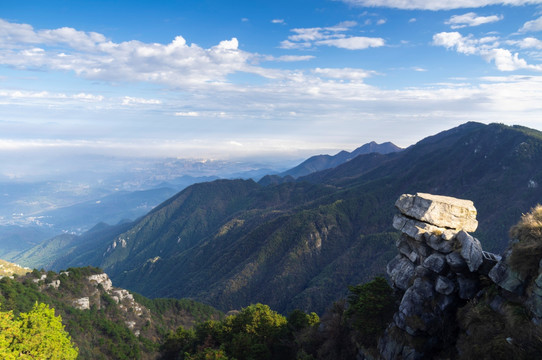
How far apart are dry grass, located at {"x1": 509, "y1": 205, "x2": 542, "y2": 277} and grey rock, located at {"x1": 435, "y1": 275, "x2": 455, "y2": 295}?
21.2 ft

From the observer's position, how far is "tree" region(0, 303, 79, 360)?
30.0 m

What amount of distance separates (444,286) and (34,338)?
43.9m

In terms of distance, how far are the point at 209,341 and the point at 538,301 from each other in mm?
55891

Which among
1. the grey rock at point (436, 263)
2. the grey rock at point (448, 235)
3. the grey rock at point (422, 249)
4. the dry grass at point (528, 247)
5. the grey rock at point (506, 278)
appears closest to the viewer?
the dry grass at point (528, 247)

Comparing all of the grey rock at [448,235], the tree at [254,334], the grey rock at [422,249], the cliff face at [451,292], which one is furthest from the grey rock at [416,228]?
the tree at [254,334]

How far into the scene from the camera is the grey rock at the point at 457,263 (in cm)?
3158

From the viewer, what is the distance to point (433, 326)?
30.5 metres

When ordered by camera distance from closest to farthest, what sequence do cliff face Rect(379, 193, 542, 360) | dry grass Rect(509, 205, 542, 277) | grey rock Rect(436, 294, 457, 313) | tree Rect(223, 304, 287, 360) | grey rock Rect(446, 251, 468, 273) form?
cliff face Rect(379, 193, 542, 360) → dry grass Rect(509, 205, 542, 277) → grey rock Rect(436, 294, 457, 313) → grey rock Rect(446, 251, 468, 273) → tree Rect(223, 304, 287, 360)

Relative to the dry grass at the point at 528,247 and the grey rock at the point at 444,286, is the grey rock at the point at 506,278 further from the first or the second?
the grey rock at the point at 444,286

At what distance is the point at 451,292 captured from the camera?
31.1 m

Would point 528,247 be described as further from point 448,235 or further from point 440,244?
point 440,244

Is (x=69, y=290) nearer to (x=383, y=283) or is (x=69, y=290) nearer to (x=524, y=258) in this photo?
(x=383, y=283)

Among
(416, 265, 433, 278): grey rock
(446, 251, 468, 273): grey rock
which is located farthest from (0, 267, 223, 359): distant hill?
(446, 251, 468, 273): grey rock

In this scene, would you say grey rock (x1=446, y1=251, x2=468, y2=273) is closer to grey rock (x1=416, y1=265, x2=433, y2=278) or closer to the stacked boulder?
the stacked boulder
